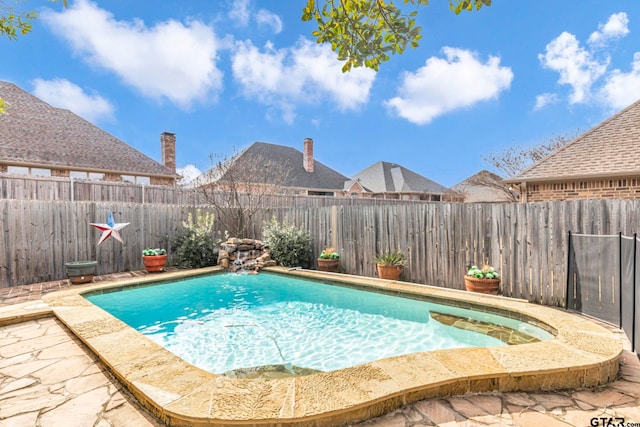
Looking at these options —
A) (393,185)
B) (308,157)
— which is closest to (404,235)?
(308,157)

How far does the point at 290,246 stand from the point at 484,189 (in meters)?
25.4

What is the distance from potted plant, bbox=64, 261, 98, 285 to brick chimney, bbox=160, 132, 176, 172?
488 inches

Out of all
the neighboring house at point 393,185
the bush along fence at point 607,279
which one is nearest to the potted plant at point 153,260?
the bush along fence at point 607,279

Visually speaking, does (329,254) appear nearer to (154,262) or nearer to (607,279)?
(154,262)

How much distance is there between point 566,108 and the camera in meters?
15.0

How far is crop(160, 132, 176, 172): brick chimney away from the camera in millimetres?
18172

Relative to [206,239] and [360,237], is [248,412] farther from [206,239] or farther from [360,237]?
[206,239]

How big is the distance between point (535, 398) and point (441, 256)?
12.8 feet

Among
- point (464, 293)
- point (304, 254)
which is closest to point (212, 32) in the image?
point (304, 254)

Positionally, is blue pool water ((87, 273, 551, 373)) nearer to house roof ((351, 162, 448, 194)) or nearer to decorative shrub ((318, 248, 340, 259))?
decorative shrub ((318, 248, 340, 259))

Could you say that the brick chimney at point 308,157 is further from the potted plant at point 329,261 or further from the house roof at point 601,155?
the potted plant at point 329,261

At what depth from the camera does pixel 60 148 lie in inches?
555

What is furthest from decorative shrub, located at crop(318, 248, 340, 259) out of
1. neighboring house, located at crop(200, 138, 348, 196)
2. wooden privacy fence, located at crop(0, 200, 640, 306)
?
neighboring house, located at crop(200, 138, 348, 196)

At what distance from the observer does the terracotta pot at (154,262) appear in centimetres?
774
